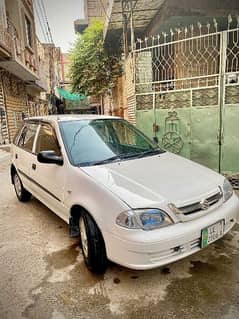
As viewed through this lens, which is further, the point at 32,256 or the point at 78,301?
the point at 32,256

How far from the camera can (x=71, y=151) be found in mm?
2916

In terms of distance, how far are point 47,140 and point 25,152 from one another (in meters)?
0.86

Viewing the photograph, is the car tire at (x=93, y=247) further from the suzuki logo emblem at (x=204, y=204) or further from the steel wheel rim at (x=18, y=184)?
the steel wheel rim at (x=18, y=184)

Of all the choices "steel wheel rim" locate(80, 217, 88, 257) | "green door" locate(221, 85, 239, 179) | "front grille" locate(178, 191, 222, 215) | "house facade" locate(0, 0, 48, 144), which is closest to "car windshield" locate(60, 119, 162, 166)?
"steel wheel rim" locate(80, 217, 88, 257)

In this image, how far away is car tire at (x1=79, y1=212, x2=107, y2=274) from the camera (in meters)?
2.32

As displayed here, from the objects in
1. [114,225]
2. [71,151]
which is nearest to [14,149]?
[71,151]

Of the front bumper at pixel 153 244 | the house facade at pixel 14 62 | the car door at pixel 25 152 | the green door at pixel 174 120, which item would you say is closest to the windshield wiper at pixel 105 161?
the front bumper at pixel 153 244

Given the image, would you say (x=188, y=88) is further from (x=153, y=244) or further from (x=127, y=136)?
(x=153, y=244)

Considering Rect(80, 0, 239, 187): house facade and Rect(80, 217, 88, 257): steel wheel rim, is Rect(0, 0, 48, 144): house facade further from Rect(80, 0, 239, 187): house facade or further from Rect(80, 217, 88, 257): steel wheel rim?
A: Rect(80, 217, 88, 257): steel wheel rim

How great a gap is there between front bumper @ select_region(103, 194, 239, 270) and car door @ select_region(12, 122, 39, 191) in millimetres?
2187

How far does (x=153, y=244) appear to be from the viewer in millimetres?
2006

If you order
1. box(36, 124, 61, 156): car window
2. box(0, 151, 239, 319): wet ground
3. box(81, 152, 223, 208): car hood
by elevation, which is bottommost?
box(0, 151, 239, 319): wet ground

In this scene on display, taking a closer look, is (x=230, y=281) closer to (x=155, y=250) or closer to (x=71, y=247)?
(x=155, y=250)

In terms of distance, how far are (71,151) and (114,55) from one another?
28.4 ft
